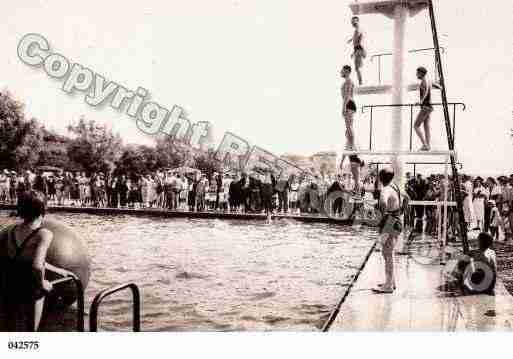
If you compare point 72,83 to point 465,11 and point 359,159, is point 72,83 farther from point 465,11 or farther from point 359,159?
point 465,11

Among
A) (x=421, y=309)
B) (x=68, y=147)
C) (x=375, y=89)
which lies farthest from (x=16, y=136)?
(x=421, y=309)

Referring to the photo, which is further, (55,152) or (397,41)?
(55,152)

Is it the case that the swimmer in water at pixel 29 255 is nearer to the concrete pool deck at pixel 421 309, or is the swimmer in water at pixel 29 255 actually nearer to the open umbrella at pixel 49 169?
the concrete pool deck at pixel 421 309

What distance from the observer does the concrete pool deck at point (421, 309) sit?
3.17 m

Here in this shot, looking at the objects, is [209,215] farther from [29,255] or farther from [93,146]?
[29,255]

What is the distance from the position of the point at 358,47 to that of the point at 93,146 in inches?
131

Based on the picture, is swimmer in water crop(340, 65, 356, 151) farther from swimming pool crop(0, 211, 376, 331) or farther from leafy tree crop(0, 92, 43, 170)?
leafy tree crop(0, 92, 43, 170)

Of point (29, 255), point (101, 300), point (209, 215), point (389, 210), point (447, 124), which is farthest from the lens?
point (209, 215)

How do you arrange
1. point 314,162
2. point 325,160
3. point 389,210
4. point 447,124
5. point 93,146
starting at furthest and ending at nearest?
point 314,162, point 325,160, point 93,146, point 447,124, point 389,210

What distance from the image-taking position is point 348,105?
4289mm

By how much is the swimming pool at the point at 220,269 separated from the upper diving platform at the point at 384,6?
2.92m

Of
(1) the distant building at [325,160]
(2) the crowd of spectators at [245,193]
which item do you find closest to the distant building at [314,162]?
(1) the distant building at [325,160]

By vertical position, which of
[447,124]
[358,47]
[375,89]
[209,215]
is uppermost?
[358,47]
